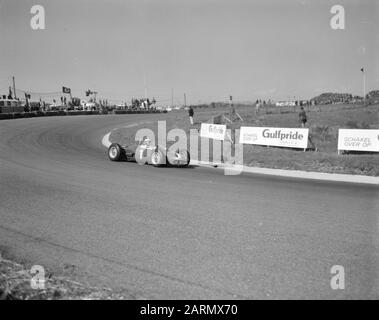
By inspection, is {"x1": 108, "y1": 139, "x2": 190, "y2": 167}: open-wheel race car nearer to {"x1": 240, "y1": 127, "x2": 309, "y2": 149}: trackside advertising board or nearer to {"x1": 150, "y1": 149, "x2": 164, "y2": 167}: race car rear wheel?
{"x1": 150, "y1": 149, "x2": 164, "y2": 167}: race car rear wheel

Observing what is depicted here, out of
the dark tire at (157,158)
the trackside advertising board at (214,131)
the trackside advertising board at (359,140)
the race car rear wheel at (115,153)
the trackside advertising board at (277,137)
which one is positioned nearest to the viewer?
the dark tire at (157,158)

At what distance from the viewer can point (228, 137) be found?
72.7ft

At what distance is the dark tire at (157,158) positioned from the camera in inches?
562

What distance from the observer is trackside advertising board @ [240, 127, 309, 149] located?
19.5 meters

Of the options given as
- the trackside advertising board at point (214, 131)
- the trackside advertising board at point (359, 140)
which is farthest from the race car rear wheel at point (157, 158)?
the trackside advertising board at point (359, 140)

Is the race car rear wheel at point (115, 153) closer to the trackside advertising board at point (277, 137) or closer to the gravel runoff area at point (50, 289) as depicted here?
the trackside advertising board at point (277, 137)

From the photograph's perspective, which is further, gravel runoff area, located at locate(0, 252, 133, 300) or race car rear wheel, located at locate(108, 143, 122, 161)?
race car rear wheel, located at locate(108, 143, 122, 161)

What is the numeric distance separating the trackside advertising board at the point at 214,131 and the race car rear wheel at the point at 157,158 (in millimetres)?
7582

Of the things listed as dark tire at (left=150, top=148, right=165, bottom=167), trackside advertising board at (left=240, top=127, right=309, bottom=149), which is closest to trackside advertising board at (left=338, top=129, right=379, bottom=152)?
trackside advertising board at (left=240, top=127, right=309, bottom=149)

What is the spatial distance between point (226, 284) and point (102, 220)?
329 centimetres

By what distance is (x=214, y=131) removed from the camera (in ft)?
73.9

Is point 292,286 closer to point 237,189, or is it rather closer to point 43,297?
point 43,297

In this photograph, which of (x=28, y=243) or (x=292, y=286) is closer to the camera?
(x=292, y=286)

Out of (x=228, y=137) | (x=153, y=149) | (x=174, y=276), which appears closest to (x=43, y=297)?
(x=174, y=276)
